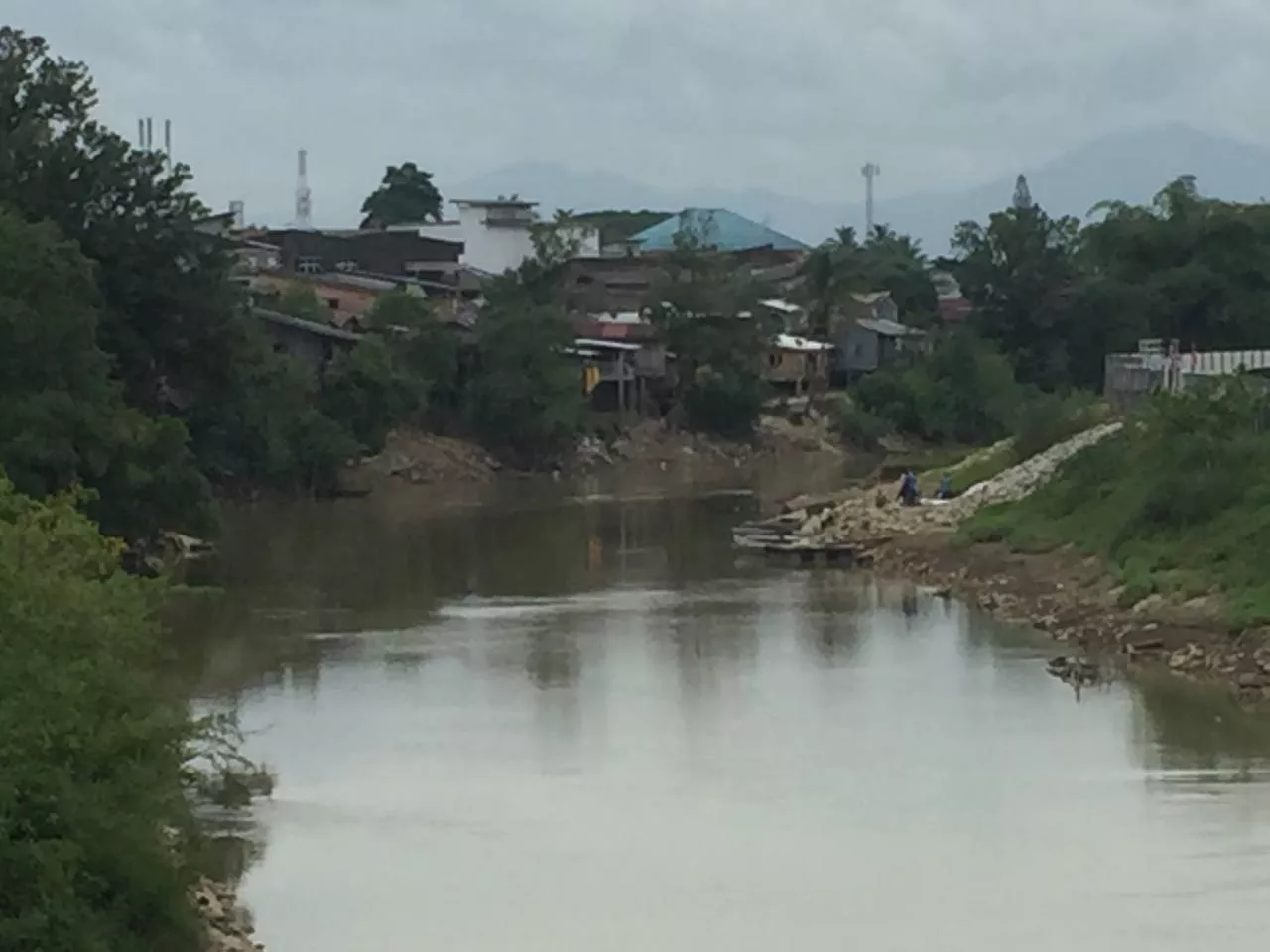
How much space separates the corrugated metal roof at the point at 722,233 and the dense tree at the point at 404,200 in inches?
279

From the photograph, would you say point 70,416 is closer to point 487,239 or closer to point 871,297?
point 871,297

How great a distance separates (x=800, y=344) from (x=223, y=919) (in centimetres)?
4360

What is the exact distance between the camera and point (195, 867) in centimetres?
1126

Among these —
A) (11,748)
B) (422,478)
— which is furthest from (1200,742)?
(422,478)

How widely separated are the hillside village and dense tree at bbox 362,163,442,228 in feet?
23.0

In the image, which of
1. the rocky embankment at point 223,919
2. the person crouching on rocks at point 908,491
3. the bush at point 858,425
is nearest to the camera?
the rocky embankment at point 223,919

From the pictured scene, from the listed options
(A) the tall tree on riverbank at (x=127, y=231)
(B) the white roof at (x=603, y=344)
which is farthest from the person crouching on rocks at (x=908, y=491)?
(B) the white roof at (x=603, y=344)

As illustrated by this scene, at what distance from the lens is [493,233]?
64875 mm

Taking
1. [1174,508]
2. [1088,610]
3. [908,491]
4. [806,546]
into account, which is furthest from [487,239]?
[1088,610]

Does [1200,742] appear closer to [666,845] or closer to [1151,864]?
[1151,864]

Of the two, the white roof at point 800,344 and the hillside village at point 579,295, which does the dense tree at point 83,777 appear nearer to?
the hillside village at point 579,295


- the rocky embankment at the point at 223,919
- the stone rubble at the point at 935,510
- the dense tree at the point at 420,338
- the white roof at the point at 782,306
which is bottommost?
the rocky embankment at the point at 223,919

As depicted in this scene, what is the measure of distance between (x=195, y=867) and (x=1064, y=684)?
9921mm

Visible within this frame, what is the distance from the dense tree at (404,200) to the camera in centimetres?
7538
